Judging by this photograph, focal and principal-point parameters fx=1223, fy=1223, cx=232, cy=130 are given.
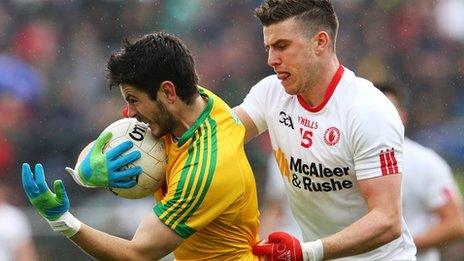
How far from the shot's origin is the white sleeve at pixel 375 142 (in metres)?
4.40

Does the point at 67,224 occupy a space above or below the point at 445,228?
above

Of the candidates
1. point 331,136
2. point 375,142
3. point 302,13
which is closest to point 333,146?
point 331,136

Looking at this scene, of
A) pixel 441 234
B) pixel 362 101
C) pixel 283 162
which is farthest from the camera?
pixel 441 234

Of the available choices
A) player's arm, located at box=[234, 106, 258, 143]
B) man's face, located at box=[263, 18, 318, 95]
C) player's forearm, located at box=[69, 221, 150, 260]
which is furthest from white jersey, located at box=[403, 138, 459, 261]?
player's forearm, located at box=[69, 221, 150, 260]

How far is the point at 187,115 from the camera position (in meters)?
4.39

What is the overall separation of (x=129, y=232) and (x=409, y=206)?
1937 mm

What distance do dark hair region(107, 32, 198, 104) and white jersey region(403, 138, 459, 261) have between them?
2.07 metres

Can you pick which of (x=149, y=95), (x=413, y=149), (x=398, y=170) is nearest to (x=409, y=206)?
(x=413, y=149)

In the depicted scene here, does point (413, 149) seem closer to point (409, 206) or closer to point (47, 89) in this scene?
point (409, 206)

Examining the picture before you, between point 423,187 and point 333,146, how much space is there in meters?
1.77

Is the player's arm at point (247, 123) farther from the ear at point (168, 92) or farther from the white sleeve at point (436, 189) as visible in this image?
the white sleeve at point (436, 189)

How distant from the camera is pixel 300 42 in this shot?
14.9ft

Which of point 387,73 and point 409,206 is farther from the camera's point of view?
point 387,73

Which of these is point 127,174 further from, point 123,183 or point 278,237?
point 278,237
